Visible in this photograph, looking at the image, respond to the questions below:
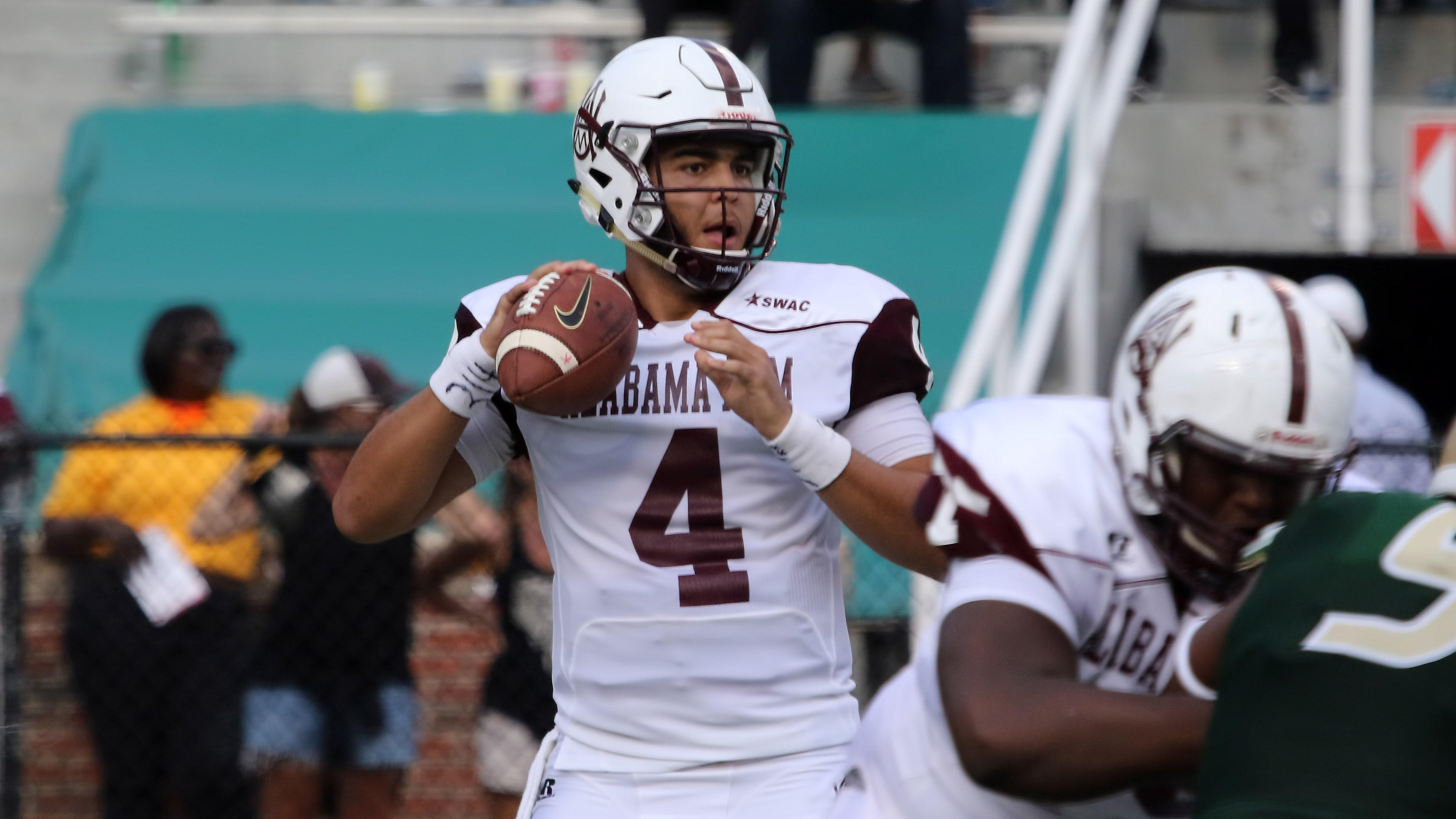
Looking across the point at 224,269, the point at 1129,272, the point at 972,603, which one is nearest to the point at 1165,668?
the point at 972,603

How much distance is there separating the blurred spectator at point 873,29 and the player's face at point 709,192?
431cm

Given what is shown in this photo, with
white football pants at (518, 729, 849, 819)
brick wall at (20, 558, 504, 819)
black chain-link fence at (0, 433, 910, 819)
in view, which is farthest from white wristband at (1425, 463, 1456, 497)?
brick wall at (20, 558, 504, 819)

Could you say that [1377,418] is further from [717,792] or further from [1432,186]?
[717,792]

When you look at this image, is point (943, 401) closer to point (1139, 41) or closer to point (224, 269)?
point (1139, 41)

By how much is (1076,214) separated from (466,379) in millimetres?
3201

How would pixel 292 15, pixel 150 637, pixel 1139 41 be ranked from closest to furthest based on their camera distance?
pixel 150 637 < pixel 1139 41 < pixel 292 15

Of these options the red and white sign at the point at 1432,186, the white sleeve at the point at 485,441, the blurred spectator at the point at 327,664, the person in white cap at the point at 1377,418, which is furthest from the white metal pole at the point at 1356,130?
the white sleeve at the point at 485,441

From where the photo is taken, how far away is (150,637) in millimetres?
4945

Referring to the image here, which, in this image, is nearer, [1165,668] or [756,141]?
[1165,668]

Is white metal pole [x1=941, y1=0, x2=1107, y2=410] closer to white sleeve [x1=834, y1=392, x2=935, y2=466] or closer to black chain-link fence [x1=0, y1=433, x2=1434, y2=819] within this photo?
black chain-link fence [x1=0, y1=433, x2=1434, y2=819]

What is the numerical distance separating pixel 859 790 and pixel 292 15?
21.5ft

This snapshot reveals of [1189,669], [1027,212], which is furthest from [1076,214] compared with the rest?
[1189,669]

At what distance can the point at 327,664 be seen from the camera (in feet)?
16.0

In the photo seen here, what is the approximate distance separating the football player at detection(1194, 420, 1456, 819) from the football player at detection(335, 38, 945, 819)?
966 mm
